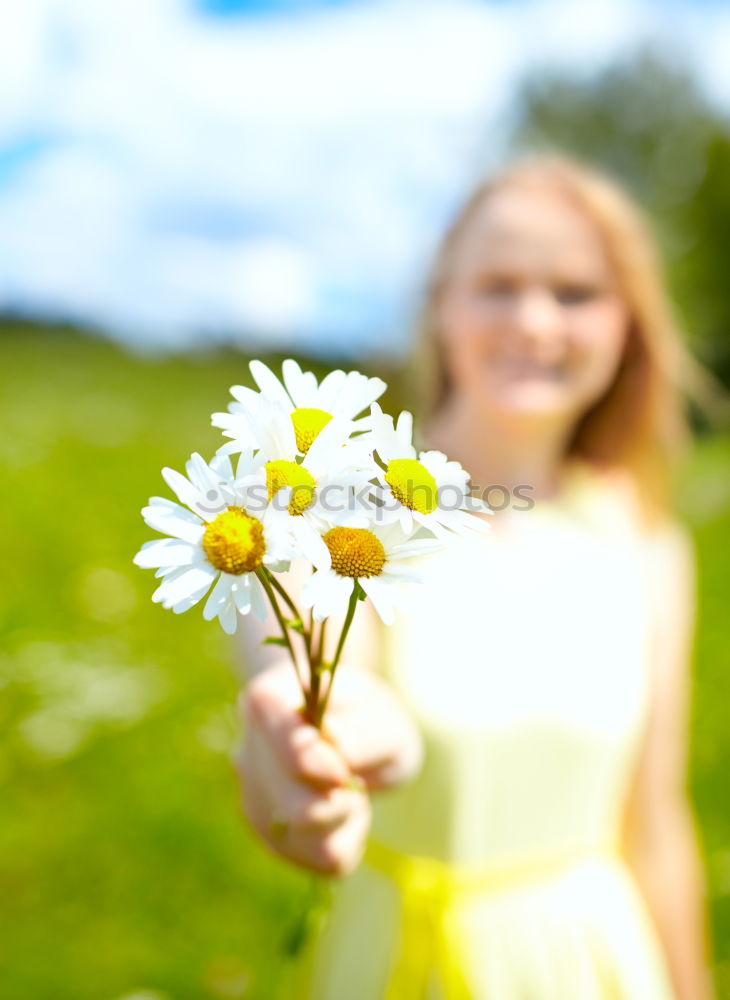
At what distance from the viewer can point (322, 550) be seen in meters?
0.81

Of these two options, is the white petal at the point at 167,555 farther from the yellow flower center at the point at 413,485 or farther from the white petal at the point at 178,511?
the yellow flower center at the point at 413,485

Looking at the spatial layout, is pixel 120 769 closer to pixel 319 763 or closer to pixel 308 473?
pixel 319 763

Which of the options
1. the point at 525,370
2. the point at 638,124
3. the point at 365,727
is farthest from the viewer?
the point at 638,124

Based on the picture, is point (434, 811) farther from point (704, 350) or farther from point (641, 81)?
point (641, 81)

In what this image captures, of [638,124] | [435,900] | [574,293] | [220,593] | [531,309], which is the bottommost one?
[435,900]

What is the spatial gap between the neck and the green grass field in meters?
1.06

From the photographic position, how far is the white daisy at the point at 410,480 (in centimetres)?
85

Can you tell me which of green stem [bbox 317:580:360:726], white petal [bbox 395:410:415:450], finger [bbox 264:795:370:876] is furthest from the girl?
white petal [bbox 395:410:415:450]

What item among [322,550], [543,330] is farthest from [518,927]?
[322,550]

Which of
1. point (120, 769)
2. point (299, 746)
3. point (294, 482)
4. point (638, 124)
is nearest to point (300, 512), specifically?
point (294, 482)

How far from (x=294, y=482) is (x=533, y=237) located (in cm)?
153

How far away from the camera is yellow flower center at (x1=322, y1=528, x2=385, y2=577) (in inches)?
33.0

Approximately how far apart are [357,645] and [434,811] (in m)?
0.46

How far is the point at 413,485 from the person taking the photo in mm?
856
